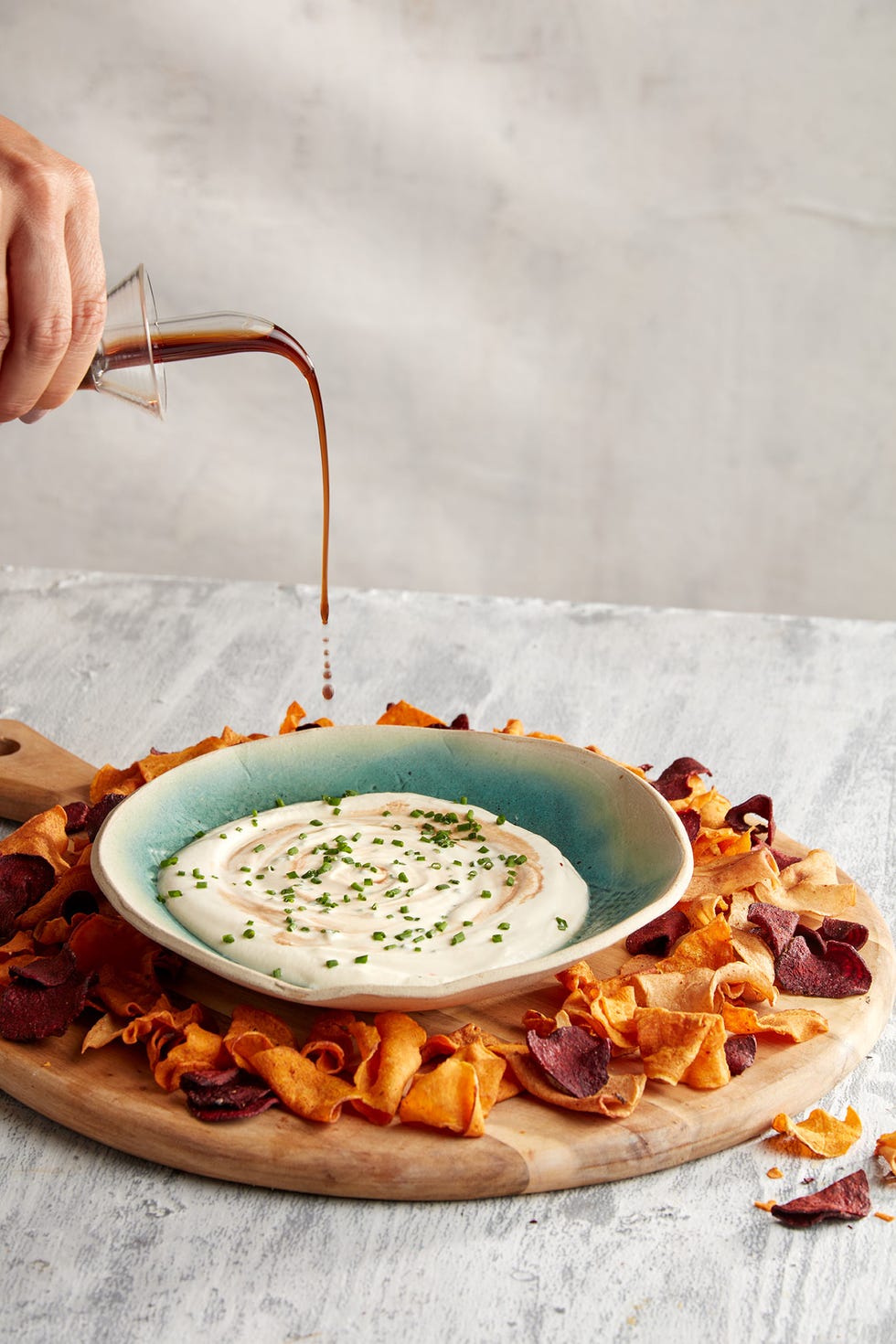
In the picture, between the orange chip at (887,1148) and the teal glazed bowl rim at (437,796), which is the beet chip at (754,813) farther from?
the orange chip at (887,1148)

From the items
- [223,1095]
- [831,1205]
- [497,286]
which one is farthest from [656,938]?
[497,286]

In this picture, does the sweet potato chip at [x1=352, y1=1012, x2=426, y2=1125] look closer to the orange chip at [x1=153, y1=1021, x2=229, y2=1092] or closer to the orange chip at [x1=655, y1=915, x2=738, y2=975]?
the orange chip at [x1=153, y1=1021, x2=229, y2=1092]

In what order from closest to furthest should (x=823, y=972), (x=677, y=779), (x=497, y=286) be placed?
(x=823, y=972), (x=677, y=779), (x=497, y=286)

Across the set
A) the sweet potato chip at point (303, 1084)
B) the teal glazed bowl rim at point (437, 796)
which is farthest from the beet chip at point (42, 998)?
the sweet potato chip at point (303, 1084)

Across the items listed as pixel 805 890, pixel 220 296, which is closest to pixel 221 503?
pixel 220 296

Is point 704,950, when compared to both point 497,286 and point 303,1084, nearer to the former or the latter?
point 303,1084

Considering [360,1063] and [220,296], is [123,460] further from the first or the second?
[360,1063]
